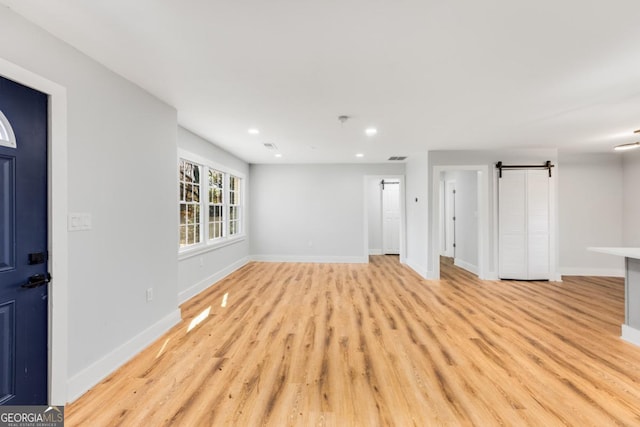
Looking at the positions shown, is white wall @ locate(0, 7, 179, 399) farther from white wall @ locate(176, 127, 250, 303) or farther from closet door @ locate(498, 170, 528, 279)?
closet door @ locate(498, 170, 528, 279)

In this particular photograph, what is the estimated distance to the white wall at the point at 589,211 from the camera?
17.3ft

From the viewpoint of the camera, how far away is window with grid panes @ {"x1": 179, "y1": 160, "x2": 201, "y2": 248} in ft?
13.1

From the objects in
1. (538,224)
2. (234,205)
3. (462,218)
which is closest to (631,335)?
(538,224)

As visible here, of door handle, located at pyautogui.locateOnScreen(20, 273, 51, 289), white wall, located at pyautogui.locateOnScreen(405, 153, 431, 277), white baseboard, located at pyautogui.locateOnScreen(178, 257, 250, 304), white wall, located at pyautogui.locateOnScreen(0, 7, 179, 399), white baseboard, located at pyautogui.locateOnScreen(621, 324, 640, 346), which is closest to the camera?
door handle, located at pyautogui.locateOnScreen(20, 273, 51, 289)

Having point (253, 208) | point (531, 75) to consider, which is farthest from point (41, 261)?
point (253, 208)

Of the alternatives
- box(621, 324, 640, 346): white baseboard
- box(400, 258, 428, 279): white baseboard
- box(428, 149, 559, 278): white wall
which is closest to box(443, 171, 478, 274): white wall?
box(428, 149, 559, 278): white wall

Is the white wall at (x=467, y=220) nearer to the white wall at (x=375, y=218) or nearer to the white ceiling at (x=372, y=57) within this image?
the white wall at (x=375, y=218)

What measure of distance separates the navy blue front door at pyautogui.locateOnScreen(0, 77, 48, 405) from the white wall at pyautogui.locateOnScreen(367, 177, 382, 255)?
7323 mm

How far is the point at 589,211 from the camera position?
17.6ft

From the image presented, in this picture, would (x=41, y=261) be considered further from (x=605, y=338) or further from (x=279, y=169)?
(x=279, y=169)

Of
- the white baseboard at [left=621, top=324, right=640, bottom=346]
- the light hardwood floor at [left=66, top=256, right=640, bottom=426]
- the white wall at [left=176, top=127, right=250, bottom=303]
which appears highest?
the white wall at [left=176, top=127, right=250, bottom=303]

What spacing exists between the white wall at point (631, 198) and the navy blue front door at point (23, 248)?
27.2 feet

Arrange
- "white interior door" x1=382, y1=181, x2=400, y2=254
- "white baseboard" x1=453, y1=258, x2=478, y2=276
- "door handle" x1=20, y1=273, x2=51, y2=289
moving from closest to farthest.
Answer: "door handle" x1=20, y1=273, x2=51, y2=289
"white baseboard" x1=453, y1=258, x2=478, y2=276
"white interior door" x1=382, y1=181, x2=400, y2=254

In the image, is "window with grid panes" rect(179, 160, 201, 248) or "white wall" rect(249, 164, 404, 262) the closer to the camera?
"window with grid panes" rect(179, 160, 201, 248)
